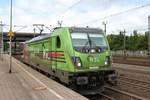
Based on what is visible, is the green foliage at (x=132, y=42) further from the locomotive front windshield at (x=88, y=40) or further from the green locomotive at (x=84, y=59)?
the green locomotive at (x=84, y=59)

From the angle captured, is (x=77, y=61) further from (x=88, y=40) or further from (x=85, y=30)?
(x=85, y=30)

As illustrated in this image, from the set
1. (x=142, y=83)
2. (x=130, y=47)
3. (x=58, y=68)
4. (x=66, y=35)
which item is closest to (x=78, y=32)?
(x=66, y=35)

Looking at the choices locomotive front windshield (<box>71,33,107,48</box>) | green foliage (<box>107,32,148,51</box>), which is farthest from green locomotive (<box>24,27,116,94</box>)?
green foliage (<box>107,32,148,51</box>)

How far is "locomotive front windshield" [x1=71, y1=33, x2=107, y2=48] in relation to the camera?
569 inches

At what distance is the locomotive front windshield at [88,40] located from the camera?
14446mm

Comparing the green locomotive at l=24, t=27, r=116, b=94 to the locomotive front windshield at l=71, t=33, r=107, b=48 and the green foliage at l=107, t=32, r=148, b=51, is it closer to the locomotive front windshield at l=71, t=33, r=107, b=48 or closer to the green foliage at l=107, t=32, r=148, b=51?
the locomotive front windshield at l=71, t=33, r=107, b=48

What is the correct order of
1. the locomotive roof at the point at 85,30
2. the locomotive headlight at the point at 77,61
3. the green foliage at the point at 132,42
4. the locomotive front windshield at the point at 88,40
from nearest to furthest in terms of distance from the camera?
the locomotive headlight at the point at 77,61 → the locomotive front windshield at the point at 88,40 → the locomotive roof at the point at 85,30 → the green foliage at the point at 132,42

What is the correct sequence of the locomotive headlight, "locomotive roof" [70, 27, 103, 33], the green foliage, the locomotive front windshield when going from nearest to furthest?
the locomotive headlight
the locomotive front windshield
"locomotive roof" [70, 27, 103, 33]
the green foliage

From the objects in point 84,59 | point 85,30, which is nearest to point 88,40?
point 85,30

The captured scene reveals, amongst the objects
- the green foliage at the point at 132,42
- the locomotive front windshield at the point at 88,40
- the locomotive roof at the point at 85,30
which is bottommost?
the locomotive front windshield at the point at 88,40

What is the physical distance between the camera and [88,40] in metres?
14.7

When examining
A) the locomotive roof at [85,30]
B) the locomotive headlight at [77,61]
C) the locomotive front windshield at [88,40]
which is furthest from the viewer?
the locomotive roof at [85,30]

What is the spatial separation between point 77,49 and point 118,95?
288 centimetres

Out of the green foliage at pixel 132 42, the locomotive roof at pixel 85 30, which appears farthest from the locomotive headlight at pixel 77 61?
the green foliage at pixel 132 42
